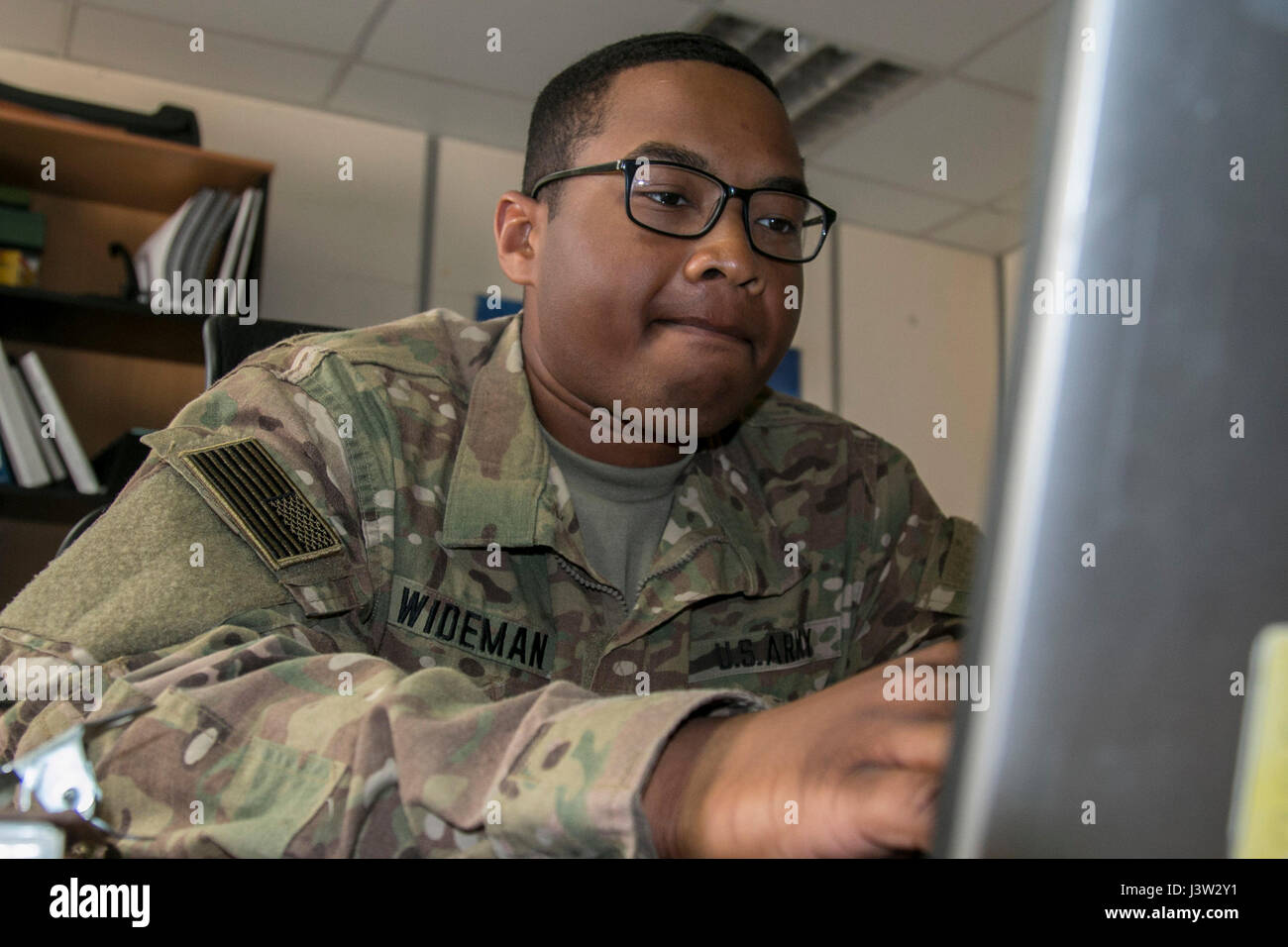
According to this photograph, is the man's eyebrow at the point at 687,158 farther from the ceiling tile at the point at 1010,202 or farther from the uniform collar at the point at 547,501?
the ceiling tile at the point at 1010,202

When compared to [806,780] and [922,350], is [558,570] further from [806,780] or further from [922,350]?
[922,350]

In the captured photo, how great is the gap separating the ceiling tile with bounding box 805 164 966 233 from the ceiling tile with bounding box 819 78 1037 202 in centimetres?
7

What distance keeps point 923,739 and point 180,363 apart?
2.92 metres

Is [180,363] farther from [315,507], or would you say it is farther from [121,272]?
[315,507]

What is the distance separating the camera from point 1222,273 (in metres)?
0.22

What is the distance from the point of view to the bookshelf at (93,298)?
2.57 meters

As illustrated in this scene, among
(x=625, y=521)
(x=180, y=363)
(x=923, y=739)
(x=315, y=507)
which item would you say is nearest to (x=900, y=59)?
(x=180, y=363)

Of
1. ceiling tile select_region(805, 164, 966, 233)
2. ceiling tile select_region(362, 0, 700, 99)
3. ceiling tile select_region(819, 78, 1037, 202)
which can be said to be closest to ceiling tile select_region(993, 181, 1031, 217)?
ceiling tile select_region(819, 78, 1037, 202)

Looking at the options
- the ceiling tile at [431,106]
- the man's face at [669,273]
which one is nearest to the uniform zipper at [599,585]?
the man's face at [669,273]

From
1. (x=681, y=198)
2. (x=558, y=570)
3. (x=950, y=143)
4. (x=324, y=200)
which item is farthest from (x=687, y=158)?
(x=950, y=143)

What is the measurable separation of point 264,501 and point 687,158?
523 mm

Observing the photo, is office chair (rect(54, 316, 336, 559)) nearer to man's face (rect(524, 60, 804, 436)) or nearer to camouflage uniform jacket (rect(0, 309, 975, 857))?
camouflage uniform jacket (rect(0, 309, 975, 857))

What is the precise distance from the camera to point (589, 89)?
119cm

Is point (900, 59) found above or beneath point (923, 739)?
above
